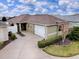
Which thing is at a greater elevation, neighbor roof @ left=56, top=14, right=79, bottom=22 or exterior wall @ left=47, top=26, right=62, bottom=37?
neighbor roof @ left=56, top=14, right=79, bottom=22

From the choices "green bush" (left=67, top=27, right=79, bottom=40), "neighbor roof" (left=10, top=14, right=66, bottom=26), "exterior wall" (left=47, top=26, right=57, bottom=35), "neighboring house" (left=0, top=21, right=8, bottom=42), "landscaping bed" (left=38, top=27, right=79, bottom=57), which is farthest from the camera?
"neighbor roof" (left=10, top=14, right=66, bottom=26)

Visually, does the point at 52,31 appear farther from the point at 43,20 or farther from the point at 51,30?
the point at 43,20

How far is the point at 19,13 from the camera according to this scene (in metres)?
31.5

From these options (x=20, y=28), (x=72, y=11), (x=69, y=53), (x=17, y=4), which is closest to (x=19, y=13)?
(x=17, y=4)

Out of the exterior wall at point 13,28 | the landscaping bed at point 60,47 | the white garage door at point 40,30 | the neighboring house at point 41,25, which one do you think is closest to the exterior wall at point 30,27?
the neighboring house at point 41,25

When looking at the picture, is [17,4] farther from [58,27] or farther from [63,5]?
[58,27]

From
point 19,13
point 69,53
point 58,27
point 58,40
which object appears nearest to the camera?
point 69,53

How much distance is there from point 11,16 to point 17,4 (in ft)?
22.9

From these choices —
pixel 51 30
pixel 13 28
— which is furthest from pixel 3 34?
pixel 51 30

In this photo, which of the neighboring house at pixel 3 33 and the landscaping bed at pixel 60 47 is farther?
the neighboring house at pixel 3 33

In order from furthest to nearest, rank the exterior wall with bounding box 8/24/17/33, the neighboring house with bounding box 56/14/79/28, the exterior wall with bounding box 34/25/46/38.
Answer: the neighboring house with bounding box 56/14/79/28
the exterior wall with bounding box 8/24/17/33
the exterior wall with bounding box 34/25/46/38

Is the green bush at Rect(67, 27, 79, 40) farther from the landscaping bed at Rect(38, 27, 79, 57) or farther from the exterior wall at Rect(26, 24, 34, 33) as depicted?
the exterior wall at Rect(26, 24, 34, 33)

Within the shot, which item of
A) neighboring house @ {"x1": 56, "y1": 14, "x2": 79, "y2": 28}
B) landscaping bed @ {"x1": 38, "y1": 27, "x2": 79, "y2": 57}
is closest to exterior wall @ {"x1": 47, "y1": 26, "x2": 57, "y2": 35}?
landscaping bed @ {"x1": 38, "y1": 27, "x2": 79, "y2": 57}

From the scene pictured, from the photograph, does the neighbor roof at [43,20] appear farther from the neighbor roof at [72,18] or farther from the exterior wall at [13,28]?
the neighbor roof at [72,18]
